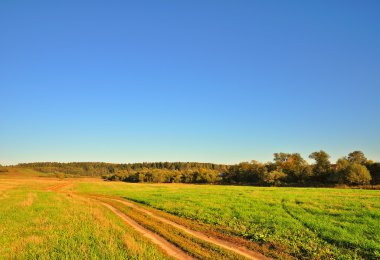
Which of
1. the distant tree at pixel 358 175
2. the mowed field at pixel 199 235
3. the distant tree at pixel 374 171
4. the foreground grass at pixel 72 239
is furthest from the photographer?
the distant tree at pixel 374 171

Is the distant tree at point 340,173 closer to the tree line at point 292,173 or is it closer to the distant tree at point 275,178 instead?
the tree line at point 292,173

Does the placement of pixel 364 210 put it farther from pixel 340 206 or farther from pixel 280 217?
pixel 280 217

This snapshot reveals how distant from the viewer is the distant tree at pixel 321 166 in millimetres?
91062

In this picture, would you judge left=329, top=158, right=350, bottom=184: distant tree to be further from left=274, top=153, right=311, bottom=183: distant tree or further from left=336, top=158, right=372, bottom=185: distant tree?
left=274, top=153, right=311, bottom=183: distant tree

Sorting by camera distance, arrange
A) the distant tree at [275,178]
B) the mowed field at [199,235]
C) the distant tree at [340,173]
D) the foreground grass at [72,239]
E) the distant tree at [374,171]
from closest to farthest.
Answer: the foreground grass at [72,239]
the mowed field at [199,235]
the distant tree at [374,171]
the distant tree at [340,173]
the distant tree at [275,178]

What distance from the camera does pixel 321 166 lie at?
9300 cm

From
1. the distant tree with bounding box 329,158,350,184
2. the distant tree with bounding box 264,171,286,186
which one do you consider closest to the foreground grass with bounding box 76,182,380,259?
the distant tree with bounding box 329,158,350,184

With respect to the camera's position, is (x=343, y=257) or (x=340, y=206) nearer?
(x=343, y=257)

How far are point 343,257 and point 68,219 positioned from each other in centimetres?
2077

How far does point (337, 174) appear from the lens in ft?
270

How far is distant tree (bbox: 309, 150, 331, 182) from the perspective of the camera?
9106cm

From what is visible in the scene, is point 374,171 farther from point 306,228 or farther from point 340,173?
point 306,228

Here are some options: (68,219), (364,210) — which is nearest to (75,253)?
(68,219)

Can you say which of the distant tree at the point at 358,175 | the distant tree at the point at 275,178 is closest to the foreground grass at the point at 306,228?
the distant tree at the point at 358,175
